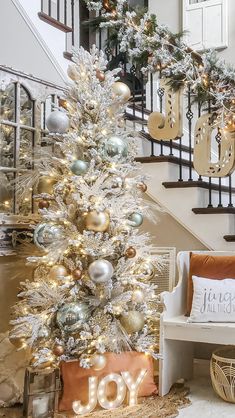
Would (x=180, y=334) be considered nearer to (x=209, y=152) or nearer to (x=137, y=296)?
(x=137, y=296)

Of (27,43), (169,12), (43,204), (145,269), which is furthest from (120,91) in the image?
(169,12)

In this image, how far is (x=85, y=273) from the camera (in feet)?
8.92

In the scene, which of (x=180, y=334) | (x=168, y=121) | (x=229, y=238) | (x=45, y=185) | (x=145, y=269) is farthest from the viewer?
(x=168, y=121)

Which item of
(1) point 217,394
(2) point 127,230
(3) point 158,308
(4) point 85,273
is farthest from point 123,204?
(1) point 217,394

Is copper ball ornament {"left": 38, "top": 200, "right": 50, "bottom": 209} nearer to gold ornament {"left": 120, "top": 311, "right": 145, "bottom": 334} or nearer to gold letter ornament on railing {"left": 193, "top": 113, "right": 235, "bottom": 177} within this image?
gold ornament {"left": 120, "top": 311, "right": 145, "bottom": 334}

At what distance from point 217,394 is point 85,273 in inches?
40.4

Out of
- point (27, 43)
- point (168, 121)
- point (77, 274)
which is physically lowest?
point (77, 274)

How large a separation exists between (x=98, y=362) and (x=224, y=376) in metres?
0.69

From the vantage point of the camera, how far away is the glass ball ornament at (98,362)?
2547mm

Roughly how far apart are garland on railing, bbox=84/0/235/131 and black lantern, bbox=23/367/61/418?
1.93 m

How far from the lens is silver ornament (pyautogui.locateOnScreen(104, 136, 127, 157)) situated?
9.20ft

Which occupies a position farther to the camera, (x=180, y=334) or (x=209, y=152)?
(x=209, y=152)

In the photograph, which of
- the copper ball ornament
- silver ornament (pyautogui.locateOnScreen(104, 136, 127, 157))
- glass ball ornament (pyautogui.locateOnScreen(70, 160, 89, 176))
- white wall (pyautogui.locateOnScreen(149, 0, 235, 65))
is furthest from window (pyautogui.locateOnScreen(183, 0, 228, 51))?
the copper ball ornament

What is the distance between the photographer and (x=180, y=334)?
2783mm
